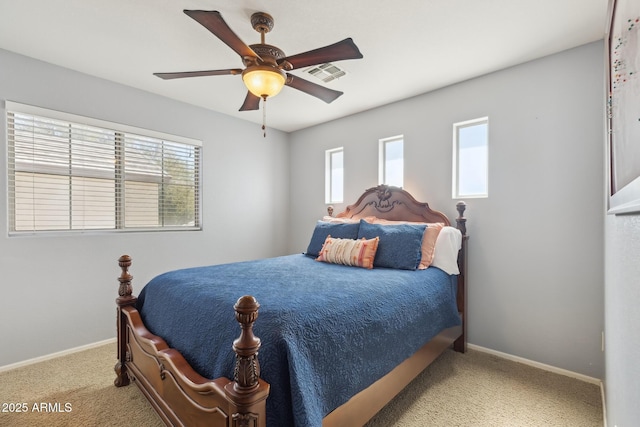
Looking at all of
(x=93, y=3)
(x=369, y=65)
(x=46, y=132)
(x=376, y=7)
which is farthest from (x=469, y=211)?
(x=46, y=132)

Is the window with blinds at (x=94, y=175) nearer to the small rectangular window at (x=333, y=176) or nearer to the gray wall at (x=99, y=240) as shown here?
the gray wall at (x=99, y=240)

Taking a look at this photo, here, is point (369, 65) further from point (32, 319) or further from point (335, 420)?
point (32, 319)

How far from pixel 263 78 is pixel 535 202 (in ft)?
7.80

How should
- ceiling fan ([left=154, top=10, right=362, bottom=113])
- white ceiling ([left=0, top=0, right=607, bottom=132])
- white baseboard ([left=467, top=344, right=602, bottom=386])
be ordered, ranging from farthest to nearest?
white baseboard ([left=467, top=344, right=602, bottom=386]) < white ceiling ([left=0, top=0, right=607, bottom=132]) < ceiling fan ([left=154, top=10, right=362, bottom=113])

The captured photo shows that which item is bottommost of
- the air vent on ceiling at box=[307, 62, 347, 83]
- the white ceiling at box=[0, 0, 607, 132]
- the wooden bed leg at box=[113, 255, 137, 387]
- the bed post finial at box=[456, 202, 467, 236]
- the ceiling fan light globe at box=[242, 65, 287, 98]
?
the wooden bed leg at box=[113, 255, 137, 387]

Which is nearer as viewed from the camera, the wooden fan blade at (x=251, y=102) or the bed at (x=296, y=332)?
the bed at (x=296, y=332)

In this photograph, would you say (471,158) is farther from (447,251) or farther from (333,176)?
(333,176)

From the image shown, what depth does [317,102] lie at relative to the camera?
→ 3.48 meters

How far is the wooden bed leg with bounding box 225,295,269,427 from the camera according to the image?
1062 mm

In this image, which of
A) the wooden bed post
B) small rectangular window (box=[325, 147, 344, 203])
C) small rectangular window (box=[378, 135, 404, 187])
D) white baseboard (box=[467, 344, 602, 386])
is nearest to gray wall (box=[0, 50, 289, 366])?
small rectangular window (box=[325, 147, 344, 203])

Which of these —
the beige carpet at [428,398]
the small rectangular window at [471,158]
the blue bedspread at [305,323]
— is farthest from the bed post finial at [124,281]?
the small rectangular window at [471,158]

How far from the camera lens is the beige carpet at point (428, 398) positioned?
1.84 metres

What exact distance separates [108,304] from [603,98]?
182 inches

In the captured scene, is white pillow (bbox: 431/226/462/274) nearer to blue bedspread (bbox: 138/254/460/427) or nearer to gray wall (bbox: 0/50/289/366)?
blue bedspread (bbox: 138/254/460/427)
